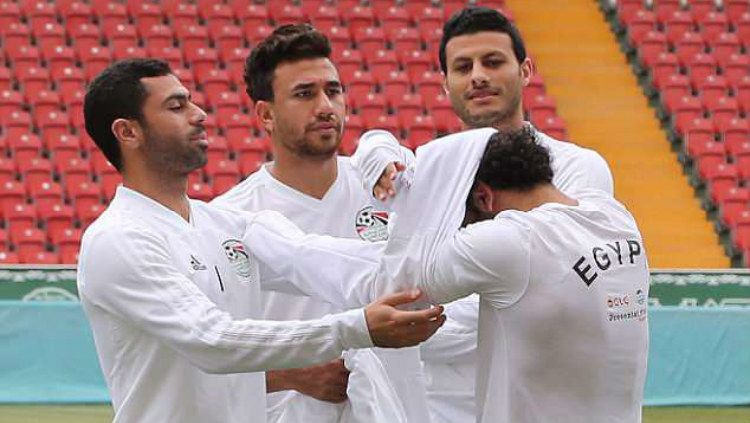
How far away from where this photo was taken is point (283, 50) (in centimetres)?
502

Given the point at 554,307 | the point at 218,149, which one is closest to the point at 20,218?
the point at 218,149

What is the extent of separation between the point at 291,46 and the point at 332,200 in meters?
0.56

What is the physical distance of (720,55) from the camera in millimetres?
20125

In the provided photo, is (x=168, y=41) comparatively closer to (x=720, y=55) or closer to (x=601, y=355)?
(x=720, y=55)

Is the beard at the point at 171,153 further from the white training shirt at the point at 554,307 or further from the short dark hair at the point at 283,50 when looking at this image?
the white training shirt at the point at 554,307

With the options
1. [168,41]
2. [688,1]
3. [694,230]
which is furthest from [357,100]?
[688,1]

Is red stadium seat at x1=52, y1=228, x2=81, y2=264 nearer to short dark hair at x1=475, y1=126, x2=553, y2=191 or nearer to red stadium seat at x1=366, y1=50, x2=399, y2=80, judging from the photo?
red stadium seat at x1=366, y1=50, x2=399, y2=80

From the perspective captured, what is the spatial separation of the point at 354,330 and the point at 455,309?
789mm

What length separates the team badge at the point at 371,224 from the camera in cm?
500

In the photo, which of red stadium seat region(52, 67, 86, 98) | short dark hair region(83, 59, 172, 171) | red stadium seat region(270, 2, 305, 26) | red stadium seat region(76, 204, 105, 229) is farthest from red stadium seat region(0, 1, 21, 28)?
short dark hair region(83, 59, 172, 171)

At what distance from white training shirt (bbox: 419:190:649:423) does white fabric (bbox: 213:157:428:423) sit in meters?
0.75

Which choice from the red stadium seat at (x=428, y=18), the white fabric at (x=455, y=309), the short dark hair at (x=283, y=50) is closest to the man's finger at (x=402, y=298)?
the white fabric at (x=455, y=309)

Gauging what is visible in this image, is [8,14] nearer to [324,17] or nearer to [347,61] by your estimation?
[324,17]

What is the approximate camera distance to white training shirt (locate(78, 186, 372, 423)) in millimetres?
3984
